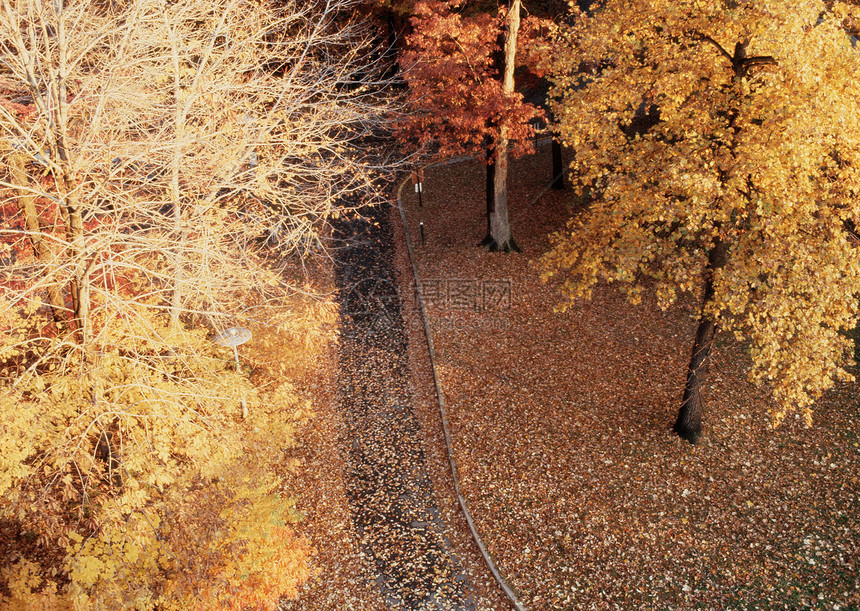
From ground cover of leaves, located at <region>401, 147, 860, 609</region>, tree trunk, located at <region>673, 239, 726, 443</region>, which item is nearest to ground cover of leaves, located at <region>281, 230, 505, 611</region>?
ground cover of leaves, located at <region>401, 147, 860, 609</region>

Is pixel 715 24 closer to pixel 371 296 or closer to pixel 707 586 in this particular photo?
pixel 707 586

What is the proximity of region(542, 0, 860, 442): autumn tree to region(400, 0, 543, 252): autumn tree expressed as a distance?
583cm

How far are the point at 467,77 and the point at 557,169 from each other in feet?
19.1

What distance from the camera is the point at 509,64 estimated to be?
53.1ft

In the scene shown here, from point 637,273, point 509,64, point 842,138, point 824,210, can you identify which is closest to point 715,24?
point 842,138

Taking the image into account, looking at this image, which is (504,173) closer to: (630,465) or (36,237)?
(630,465)

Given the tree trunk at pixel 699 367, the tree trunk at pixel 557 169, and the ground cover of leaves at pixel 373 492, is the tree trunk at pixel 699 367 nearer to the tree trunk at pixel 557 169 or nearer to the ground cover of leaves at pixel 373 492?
the ground cover of leaves at pixel 373 492

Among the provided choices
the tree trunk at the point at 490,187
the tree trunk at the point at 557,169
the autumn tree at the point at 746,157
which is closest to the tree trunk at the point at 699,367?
the autumn tree at the point at 746,157

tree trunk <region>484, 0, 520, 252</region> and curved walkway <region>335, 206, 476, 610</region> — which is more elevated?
tree trunk <region>484, 0, 520, 252</region>

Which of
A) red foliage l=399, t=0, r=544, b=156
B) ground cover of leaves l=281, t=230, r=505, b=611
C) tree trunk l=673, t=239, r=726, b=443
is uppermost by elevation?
red foliage l=399, t=0, r=544, b=156

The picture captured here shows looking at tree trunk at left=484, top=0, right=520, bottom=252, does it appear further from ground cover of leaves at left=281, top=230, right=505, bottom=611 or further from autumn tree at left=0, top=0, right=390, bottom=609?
autumn tree at left=0, top=0, right=390, bottom=609

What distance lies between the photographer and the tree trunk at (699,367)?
33.3ft

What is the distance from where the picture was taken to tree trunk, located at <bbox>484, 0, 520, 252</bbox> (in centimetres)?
1588

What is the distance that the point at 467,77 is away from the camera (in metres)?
16.7
